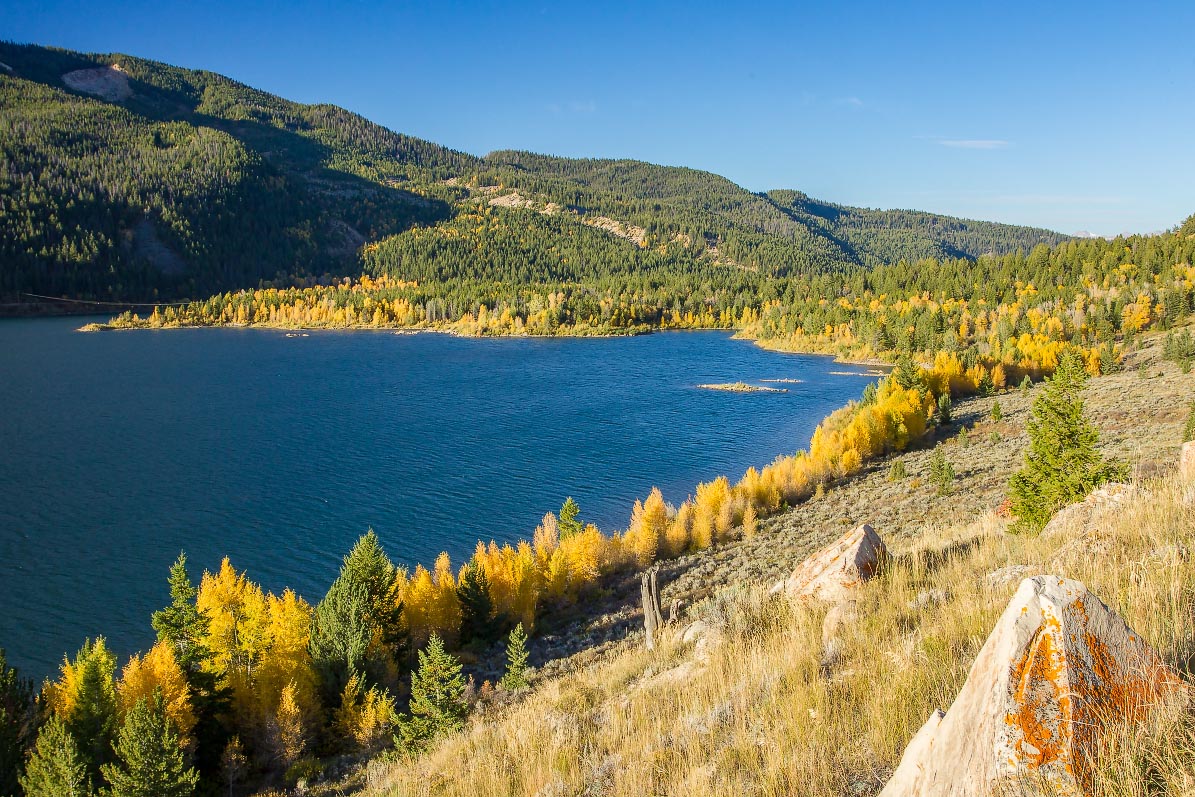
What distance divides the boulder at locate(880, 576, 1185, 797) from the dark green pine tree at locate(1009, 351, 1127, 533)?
47.7 ft

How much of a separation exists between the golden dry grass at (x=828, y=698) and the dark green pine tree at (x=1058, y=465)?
A: 347 inches

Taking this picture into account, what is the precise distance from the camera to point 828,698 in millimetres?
5488

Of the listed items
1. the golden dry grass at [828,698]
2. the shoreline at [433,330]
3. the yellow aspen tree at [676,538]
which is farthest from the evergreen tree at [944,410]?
the shoreline at [433,330]

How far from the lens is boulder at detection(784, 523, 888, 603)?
32.3 ft

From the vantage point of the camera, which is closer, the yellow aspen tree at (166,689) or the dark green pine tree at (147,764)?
the dark green pine tree at (147,764)

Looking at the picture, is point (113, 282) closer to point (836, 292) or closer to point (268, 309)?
point (268, 309)

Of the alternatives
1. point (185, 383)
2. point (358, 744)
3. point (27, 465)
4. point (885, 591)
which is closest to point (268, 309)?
point (185, 383)

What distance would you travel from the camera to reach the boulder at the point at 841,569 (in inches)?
388

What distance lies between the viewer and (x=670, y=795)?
5086 mm

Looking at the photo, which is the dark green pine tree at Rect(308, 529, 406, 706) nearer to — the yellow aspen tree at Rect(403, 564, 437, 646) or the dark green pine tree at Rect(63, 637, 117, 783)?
the yellow aspen tree at Rect(403, 564, 437, 646)

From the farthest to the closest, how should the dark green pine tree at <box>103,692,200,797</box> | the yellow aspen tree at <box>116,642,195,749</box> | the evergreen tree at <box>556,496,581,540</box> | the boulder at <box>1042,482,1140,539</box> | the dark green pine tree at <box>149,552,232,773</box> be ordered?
the evergreen tree at <box>556,496,581,540</box>
the dark green pine tree at <box>149,552,232,773</box>
the yellow aspen tree at <box>116,642,195,749</box>
the dark green pine tree at <box>103,692,200,797</box>
the boulder at <box>1042,482,1140,539</box>

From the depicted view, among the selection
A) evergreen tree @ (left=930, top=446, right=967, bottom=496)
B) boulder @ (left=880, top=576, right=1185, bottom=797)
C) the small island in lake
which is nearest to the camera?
boulder @ (left=880, top=576, right=1185, bottom=797)

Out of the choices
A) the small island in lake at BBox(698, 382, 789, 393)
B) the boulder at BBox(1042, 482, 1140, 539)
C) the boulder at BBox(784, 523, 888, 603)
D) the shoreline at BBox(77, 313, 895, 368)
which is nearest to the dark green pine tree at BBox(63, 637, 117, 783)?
the boulder at BBox(784, 523, 888, 603)

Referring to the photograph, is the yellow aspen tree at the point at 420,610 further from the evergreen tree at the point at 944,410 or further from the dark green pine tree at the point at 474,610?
the evergreen tree at the point at 944,410
